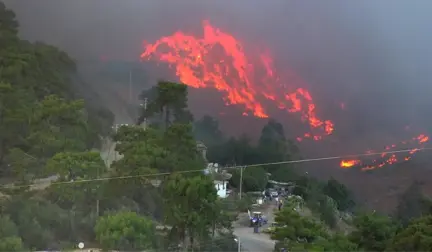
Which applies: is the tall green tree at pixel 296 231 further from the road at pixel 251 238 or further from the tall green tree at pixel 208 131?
the tall green tree at pixel 208 131

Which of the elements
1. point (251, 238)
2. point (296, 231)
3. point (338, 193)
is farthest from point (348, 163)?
point (296, 231)

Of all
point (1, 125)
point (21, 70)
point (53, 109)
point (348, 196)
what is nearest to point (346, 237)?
point (348, 196)

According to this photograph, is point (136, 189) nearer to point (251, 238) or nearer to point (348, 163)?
point (251, 238)

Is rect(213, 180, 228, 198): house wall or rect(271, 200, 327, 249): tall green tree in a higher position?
rect(213, 180, 228, 198): house wall

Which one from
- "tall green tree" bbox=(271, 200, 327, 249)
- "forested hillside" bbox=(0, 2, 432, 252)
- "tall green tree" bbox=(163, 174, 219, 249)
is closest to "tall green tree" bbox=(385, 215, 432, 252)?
"forested hillside" bbox=(0, 2, 432, 252)

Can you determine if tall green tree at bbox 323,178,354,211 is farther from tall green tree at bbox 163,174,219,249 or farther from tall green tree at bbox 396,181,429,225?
tall green tree at bbox 163,174,219,249

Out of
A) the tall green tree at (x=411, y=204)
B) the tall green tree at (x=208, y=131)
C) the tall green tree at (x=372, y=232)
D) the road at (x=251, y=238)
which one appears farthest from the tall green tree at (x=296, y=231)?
the tall green tree at (x=208, y=131)

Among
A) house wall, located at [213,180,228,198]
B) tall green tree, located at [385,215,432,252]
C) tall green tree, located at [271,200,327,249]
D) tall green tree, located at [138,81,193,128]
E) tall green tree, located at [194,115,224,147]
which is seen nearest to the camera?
tall green tree, located at [385,215,432,252]
